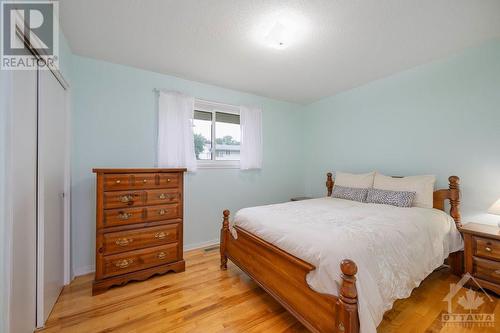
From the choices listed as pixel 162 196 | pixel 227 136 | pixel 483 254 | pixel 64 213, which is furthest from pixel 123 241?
pixel 483 254

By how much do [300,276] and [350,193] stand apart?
188 cm

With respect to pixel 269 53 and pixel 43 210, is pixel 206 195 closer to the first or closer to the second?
pixel 43 210

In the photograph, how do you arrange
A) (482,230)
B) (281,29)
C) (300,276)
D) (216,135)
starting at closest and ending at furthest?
(300,276) < (281,29) < (482,230) < (216,135)

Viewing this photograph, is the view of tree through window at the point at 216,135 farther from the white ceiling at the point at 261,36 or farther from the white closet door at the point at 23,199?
the white closet door at the point at 23,199

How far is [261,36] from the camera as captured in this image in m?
1.98

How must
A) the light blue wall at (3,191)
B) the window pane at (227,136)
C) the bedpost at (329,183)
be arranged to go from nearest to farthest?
the light blue wall at (3,191) < the window pane at (227,136) < the bedpost at (329,183)

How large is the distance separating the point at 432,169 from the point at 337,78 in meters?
1.69

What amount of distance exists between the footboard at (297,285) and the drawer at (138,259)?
0.72m

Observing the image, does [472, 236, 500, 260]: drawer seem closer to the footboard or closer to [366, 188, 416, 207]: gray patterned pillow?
[366, 188, 416, 207]: gray patterned pillow

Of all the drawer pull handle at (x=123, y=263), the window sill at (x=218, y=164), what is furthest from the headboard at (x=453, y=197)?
the drawer pull handle at (x=123, y=263)

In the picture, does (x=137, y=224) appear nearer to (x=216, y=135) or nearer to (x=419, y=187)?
(x=216, y=135)

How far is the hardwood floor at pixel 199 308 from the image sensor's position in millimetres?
1522

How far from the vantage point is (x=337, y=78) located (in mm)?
2979

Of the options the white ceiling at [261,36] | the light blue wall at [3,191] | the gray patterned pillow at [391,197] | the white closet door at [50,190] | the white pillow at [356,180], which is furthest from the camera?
the white pillow at [356,180]
